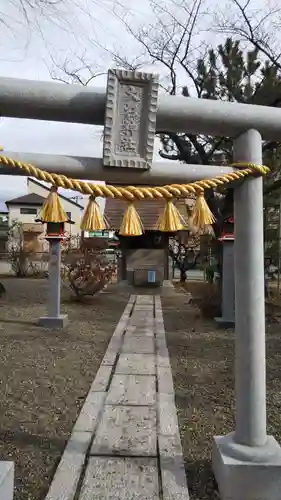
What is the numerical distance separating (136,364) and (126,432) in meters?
2.08

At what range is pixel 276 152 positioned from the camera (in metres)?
11.0

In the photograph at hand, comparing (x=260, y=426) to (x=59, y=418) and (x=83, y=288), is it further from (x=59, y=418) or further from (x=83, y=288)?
(x=83, y=288)

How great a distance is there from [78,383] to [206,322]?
4.58m

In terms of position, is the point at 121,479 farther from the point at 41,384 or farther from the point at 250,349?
the point at 41,384

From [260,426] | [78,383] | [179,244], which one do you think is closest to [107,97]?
[260,426]

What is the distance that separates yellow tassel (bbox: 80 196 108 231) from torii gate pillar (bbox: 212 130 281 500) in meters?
0.89

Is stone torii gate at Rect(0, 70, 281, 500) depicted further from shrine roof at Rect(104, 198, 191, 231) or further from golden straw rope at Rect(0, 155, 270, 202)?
shrine roof at Rect(104, 198, 191, 231)

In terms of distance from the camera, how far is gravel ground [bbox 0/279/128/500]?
9.75 feet

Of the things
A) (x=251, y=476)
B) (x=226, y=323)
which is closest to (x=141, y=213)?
(x=226, y=323)

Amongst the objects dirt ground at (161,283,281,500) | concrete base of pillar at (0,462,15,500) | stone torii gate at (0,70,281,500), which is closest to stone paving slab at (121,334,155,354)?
dirt ground at (161,283,281,500)

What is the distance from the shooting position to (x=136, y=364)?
5430 mm

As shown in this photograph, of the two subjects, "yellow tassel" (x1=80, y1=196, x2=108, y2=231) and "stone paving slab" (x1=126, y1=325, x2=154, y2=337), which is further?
"stone paving slab" (x1=126, y1=325, x2=154, y2=337)

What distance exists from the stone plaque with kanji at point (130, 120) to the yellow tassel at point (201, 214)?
38 cm

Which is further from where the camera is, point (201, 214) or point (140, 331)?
point (140, 331)
